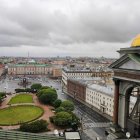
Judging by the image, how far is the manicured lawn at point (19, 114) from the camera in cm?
5819

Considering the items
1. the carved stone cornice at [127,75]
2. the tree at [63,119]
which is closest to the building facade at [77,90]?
the tree at [63,119]

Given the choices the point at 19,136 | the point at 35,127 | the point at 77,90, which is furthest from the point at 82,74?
the point at 19,136

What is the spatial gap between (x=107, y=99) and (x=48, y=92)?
1817 cm

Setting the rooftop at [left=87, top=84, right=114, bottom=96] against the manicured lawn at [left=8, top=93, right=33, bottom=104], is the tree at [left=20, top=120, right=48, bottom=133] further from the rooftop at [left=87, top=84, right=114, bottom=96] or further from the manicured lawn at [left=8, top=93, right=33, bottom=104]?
the manicured lawn at [left=8, top=93, right=33, bottom=104]

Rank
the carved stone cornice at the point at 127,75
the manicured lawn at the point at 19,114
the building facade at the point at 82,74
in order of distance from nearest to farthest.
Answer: the carved stone cornice at the point at 127,75, the manicured lawn at the point at 19,114, the building facade at the point at 82,74

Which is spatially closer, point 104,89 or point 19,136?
point 19,136

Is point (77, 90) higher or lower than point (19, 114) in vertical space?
higher

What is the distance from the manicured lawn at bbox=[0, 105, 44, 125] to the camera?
5819cm

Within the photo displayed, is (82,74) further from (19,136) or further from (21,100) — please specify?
(19,136)

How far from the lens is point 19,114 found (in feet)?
210

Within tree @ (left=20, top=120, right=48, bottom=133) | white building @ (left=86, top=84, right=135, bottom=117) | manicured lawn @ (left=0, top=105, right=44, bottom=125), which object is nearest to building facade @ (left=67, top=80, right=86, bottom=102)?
white building @ (left=86, top=84, right=135, bottom=117)

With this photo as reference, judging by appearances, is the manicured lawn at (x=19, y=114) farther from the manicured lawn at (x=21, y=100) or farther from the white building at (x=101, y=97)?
the white building at (x=101, y=97)

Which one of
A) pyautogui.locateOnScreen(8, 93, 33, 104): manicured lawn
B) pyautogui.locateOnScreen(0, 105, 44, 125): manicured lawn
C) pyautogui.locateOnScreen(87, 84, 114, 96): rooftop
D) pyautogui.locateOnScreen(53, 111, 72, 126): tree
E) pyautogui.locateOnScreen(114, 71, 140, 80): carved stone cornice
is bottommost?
pyautogui.locateOnScreen(0, 105, 44, 125): manicured lawn

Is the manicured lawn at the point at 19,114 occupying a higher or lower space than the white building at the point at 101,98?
lower
